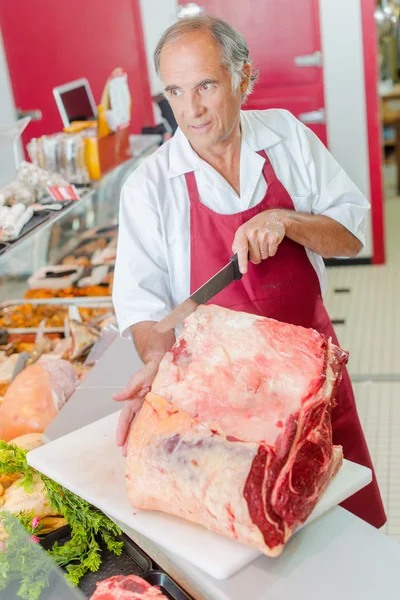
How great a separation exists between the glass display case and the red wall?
2321 millimetres

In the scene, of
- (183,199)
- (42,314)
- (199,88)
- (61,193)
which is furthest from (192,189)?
(42,314)

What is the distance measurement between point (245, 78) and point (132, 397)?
999mm

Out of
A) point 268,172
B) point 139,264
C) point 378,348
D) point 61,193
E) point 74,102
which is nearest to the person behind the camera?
point 139,264

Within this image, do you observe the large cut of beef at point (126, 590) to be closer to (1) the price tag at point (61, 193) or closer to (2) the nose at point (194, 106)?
(2) the nose at point (194, 106)

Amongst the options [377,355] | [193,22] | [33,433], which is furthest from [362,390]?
[193,22]

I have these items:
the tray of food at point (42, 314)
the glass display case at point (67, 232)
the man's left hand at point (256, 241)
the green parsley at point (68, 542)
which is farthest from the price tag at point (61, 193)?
the green parsley at point (68, 542)

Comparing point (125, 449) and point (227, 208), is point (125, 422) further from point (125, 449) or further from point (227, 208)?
point (227, 208)

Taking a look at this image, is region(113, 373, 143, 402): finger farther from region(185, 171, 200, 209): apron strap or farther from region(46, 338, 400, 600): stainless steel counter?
region(185, 171, 200, 209): apron strap

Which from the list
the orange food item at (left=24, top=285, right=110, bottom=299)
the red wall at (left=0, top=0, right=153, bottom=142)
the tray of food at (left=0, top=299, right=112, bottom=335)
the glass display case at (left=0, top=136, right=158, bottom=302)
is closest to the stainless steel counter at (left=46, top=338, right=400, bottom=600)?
the tray of food at (left=0, top=299, right=112, bottom=335)

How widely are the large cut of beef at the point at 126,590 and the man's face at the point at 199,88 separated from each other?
1141 mm

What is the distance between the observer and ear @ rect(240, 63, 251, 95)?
2.03m

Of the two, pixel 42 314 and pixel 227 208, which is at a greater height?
pixel 227 208

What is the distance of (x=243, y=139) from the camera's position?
82.7 inches

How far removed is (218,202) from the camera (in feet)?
6.72
